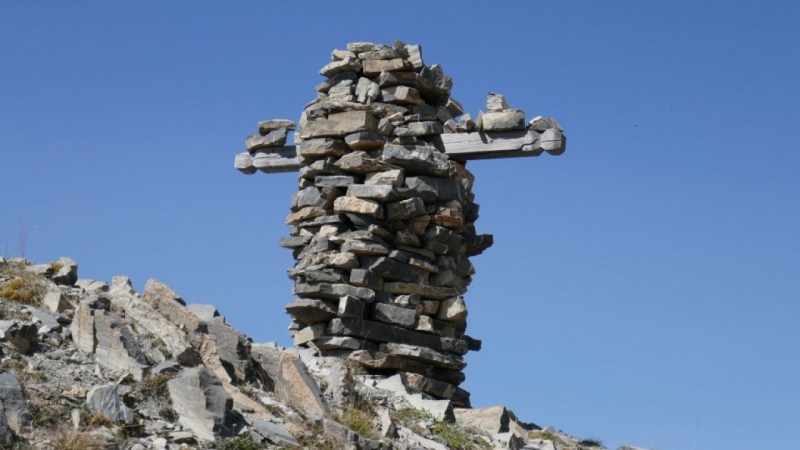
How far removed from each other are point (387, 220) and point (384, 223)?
0.08 meters

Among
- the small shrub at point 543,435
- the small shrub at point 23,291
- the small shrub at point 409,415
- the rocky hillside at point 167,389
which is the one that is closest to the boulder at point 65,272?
the rocky hillside at point 167,389

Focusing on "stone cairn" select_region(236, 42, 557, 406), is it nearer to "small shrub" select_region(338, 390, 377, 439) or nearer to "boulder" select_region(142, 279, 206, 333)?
"small shrub" select_region(338, 390, 377, 439)

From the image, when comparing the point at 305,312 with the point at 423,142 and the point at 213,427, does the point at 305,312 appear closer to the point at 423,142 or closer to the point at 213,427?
the point at 423,142

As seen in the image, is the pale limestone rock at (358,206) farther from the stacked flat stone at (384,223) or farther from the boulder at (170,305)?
the boulder at (170,305)

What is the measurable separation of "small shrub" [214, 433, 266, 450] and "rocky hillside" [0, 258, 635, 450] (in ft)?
0.03

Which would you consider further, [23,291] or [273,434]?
[23,291]

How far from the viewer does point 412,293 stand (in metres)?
14.1

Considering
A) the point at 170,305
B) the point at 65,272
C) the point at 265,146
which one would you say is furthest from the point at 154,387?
the point at 265,146

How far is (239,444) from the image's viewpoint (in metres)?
8.40

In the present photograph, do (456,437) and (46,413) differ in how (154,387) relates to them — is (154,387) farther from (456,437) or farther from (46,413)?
(456,437)

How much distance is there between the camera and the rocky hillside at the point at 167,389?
8203 mm

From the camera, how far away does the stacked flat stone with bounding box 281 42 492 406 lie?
1378 cm

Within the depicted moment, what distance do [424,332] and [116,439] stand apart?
21.3ft

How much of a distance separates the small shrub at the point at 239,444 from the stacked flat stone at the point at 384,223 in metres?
4.92
